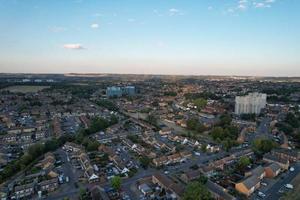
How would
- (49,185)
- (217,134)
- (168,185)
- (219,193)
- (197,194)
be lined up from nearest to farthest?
(197,194) < (219,193) < (168,185) < (49,185) < (217,134)

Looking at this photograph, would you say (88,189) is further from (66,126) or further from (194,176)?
(66,126)

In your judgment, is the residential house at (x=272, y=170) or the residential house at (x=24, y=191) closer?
the residential house at (x=24, y=191)

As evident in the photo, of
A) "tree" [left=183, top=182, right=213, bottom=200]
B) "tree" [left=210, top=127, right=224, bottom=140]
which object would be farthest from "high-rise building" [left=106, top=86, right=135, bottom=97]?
"tree" [left=183, top=182, right=213, bottom=200]

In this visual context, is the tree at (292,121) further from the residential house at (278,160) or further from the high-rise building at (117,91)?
the high-rise building at (117,91)

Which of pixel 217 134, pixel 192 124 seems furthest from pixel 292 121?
pixel 192 124

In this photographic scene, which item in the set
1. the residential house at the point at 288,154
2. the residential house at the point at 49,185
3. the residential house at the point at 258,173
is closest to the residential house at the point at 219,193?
the residential house at the point at 258,173

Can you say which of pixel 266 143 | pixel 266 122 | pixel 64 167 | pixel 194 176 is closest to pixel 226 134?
pixel 266 143

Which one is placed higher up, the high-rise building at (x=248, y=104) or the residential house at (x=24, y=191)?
the high-rise building at (x=248, y=104)

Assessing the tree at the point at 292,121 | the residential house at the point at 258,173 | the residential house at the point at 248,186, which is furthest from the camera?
the tree at the point at 292,121

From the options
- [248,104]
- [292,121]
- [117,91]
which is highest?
[117,91]

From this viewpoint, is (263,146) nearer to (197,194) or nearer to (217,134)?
(217,134)

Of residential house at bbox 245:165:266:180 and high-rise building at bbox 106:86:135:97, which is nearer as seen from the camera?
residential house at bbox 245:165:266:180

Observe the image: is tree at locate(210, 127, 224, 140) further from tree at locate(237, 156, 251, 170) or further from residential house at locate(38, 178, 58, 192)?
residential house at locate(38, 178, 58, 192)
